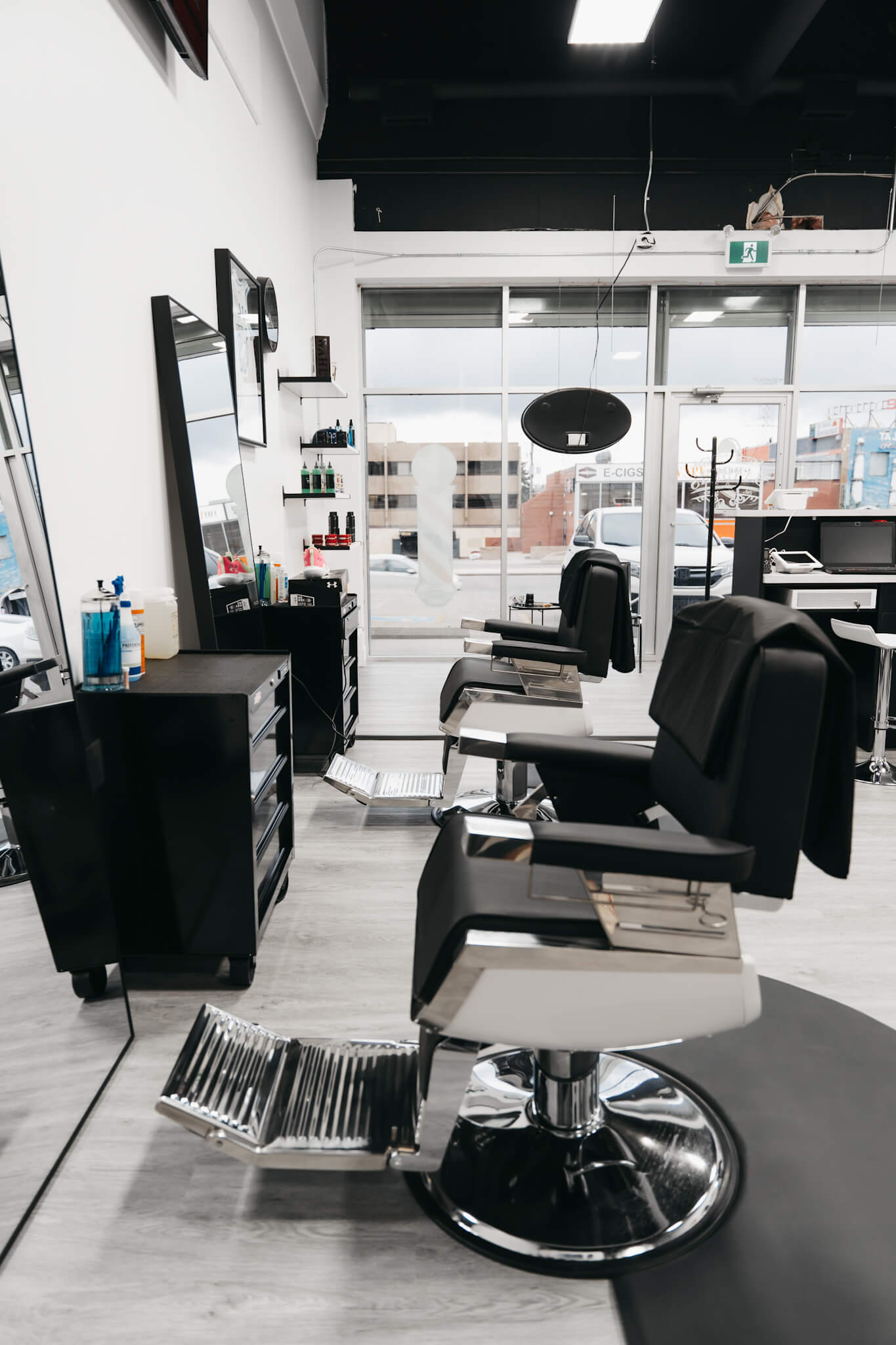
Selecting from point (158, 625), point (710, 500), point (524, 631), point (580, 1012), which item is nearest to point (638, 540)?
point (710, 500)

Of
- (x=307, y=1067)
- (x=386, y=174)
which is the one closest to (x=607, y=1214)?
(x=307, y=1067)

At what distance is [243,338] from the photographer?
3947 millimetres

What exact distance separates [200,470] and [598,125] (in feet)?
16.0

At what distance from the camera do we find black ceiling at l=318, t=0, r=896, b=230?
5.62 m

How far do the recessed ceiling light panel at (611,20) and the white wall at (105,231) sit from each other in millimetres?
1828

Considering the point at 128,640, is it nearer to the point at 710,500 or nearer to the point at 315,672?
the point at 315,672

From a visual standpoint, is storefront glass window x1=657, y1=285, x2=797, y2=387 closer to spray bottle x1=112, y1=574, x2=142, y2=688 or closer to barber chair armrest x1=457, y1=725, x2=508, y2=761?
barber chair armrest x1=457, y1=725, x2=508, y2=761

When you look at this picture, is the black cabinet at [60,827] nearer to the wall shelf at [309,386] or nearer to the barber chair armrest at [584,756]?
the barber chair armrest at [584,756]

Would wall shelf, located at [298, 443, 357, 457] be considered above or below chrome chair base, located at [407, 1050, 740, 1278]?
above

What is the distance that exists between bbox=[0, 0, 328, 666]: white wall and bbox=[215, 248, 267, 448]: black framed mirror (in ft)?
0.25

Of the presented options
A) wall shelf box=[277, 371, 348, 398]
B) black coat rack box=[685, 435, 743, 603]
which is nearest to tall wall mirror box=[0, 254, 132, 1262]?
wall shelf box=[277, 371, 348, 398]

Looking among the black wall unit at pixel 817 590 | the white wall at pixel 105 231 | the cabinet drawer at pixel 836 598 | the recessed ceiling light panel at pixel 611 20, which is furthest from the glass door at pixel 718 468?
the white wall at pixel 105 231

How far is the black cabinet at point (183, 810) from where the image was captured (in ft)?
6.64

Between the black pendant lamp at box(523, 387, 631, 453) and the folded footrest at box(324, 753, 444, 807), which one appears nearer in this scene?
the folded footrest at box(324, 753, 444, 807)
